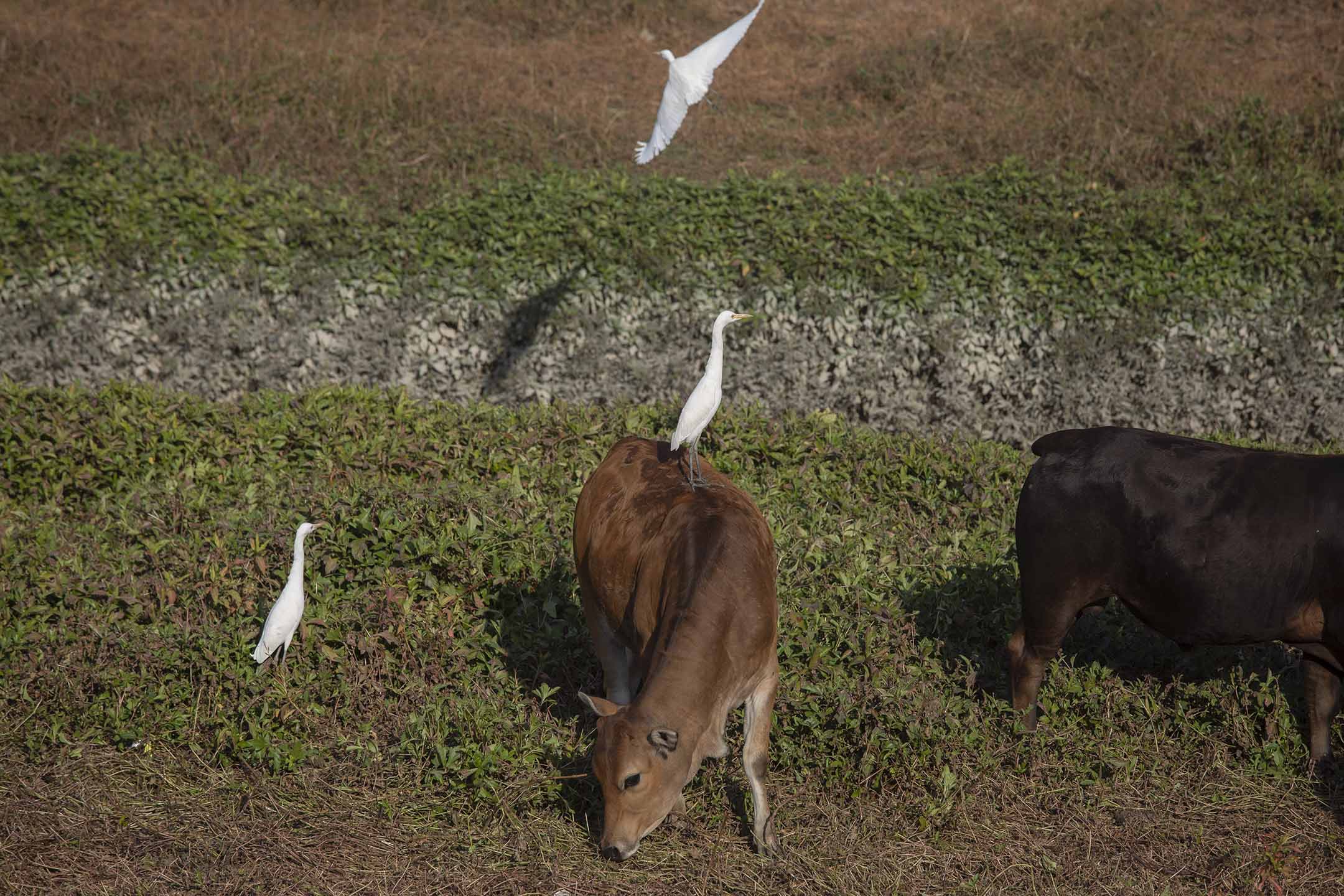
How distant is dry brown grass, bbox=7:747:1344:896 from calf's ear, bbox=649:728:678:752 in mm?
901

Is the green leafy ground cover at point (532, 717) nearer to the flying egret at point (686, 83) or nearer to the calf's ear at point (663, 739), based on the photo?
the calf's ear at point (663, 739)

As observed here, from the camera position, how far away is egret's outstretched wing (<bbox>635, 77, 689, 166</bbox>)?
712 cm

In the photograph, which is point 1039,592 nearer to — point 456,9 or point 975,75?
point 975,75

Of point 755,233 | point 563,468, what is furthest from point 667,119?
point 755,233

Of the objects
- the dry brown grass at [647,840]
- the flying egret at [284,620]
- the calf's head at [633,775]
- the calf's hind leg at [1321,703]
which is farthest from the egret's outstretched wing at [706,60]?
the calf's hind leg at [1321,703]

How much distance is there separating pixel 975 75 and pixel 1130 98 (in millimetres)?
1887

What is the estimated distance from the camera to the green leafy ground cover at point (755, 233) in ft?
33.6

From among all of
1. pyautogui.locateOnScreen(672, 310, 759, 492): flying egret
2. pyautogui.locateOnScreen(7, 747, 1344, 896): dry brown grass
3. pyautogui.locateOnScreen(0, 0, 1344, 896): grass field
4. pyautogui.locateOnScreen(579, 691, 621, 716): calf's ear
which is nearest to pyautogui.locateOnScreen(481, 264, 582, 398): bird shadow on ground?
Answer: pyautogui.locateOnScreen(0, 0, 1344, 896): grass field

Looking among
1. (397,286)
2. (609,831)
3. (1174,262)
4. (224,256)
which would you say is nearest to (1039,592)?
(609,831)

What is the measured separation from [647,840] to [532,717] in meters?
0.86

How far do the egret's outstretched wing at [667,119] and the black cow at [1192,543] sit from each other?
2927 millimetres

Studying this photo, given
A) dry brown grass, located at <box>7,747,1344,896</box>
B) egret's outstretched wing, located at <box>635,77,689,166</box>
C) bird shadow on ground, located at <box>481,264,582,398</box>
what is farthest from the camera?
bird shadow on ground, located at <box>481,264,582,398</box>

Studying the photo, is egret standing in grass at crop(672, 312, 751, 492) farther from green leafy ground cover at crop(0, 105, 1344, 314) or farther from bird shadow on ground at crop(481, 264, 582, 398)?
bird shadow on ground at crop(481, 264, 582, 398)

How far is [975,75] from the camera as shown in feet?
45.9
